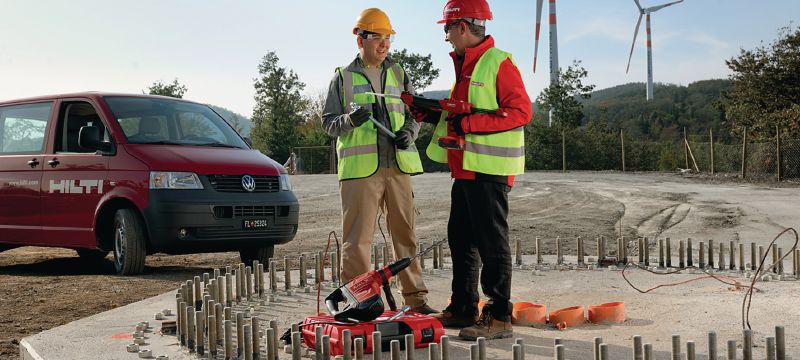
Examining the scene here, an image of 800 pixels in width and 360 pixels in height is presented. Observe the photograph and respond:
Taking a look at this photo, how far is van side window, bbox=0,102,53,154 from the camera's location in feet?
32.3

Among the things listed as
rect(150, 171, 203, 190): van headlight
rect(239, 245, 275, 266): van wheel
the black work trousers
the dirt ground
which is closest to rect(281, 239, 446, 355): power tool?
the black work trousers

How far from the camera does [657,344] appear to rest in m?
5.05

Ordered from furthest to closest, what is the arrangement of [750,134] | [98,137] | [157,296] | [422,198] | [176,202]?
[750,134], [422,198], [98,137], [176,202], [157,296]

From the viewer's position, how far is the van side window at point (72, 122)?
31.3 ft

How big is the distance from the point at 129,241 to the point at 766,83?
34.8 metres

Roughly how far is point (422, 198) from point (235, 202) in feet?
37.9

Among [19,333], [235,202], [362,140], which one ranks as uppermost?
[362,140]

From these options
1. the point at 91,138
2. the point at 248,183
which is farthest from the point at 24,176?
the point at 248,183

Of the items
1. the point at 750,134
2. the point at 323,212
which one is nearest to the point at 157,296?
the point at 323,212

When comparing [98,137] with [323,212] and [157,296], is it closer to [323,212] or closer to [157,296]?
[157,296]

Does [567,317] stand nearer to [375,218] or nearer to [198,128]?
[375,218]

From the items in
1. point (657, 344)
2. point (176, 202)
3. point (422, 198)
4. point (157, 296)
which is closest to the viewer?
point (657, 344)

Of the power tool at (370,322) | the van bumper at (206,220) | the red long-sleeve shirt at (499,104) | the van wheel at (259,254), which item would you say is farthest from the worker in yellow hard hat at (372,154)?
the van wheel at (259,254)

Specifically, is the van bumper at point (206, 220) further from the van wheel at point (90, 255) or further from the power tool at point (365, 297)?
the power tool at point (365, 297)
